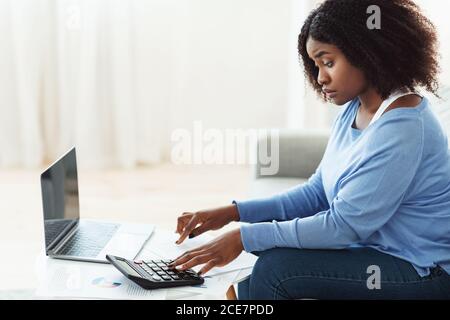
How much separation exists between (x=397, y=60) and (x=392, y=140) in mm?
170

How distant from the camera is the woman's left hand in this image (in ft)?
4.13

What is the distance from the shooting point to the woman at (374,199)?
1225 mm

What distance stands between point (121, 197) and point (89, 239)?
4.85 feet

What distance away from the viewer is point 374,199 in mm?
1213

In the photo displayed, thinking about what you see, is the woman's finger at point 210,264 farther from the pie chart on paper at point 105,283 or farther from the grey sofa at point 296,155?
the grey sofa at point 296,155

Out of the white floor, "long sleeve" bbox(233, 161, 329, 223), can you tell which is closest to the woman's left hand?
"long sleeve" bbox(233, 161, 329, 223)

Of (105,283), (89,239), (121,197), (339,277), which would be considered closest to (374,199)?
(339,277)

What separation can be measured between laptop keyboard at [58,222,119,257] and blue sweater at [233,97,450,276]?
0.35 meters

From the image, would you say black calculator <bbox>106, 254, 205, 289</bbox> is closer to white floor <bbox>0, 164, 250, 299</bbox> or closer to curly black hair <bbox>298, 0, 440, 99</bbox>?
curly black hair <bbox>298, 0, 440, 99</bbox>

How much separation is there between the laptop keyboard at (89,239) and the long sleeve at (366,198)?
0.35 meters

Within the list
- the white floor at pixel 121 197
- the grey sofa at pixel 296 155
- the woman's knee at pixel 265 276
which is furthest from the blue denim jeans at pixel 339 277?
the white floor at pixel 121 197

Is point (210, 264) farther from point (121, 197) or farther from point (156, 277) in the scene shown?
point (121, 197)
